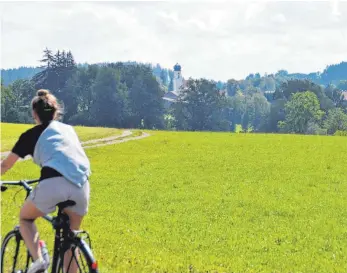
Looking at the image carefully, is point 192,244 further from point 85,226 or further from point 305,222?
point 305,222

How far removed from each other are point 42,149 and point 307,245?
10645mm

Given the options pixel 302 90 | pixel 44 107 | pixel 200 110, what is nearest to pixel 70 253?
pixel 44 107

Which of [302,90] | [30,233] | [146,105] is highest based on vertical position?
[30,233]

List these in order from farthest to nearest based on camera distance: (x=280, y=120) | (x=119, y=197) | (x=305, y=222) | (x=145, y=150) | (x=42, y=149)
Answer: (x=280, y=120), (x=145, y=150), (x=119, y=197), (x=305, y=222), (x=42, y=149)

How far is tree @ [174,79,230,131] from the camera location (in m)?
134

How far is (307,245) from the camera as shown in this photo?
616 inches

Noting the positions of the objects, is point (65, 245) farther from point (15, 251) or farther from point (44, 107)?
point (44, 107)

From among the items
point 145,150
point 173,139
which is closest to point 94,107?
point 173,139

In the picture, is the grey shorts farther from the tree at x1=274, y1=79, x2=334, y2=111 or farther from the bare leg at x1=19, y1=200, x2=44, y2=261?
the tree at x1=274, y1=79, x2=334, y2=111

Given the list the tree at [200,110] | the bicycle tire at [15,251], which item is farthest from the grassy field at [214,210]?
the tree at [200,110]

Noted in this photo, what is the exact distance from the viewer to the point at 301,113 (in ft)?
385

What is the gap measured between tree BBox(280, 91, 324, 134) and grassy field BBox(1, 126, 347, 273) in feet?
239

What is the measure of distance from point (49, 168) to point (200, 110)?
128085 mm

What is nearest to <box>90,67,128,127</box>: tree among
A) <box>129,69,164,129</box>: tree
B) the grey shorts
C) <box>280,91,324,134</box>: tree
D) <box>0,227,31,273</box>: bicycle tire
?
<box>129,69,164,129</box>: tree
